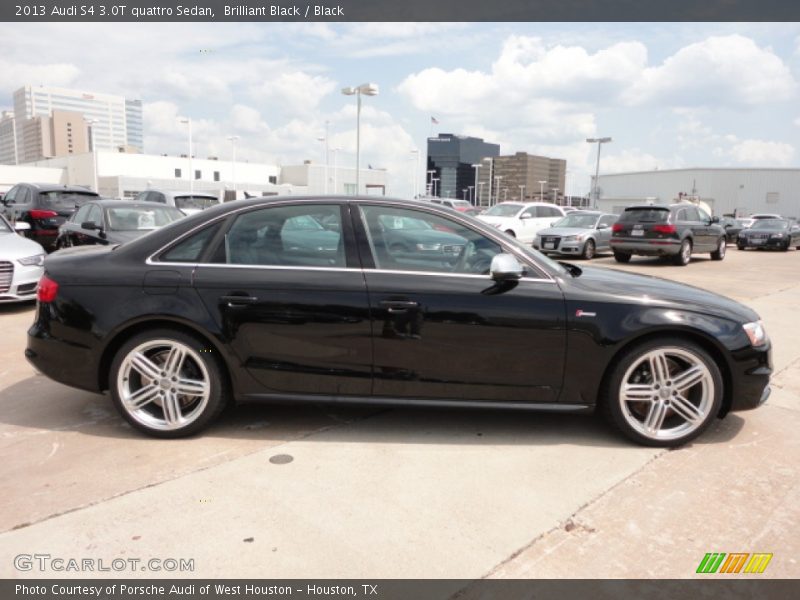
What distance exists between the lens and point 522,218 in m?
17.8

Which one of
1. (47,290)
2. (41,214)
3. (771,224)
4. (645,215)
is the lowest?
(47,290)

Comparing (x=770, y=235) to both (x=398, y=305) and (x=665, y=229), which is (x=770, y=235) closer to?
(x=665, y=229)

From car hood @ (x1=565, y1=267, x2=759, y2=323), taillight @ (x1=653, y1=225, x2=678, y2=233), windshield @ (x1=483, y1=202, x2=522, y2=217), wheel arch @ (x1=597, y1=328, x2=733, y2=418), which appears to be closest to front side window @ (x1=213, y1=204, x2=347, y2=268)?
car hood @ (x1=565, y1=267, x2=759, y2=323)

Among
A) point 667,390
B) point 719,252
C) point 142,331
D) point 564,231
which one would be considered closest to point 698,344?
point 667,390

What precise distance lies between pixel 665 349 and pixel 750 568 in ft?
4.51

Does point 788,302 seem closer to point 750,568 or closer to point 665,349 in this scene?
point 665,349

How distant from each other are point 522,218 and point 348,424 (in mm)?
14847

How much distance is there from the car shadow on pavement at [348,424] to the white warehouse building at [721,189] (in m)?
60.3

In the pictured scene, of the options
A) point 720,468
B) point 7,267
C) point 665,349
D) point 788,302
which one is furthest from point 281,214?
point 788,302

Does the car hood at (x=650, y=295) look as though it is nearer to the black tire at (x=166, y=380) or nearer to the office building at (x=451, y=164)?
the black tire at (x=166, y=380)

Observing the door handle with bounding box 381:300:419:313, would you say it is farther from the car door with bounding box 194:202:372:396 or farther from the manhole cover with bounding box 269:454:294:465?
the manhole cover with bounding box 269:454:294:465

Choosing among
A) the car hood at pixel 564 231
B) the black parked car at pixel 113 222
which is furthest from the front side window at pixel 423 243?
the car hood at pixel 564 231

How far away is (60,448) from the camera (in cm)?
352

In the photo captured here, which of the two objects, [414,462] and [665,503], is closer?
[665,503]
